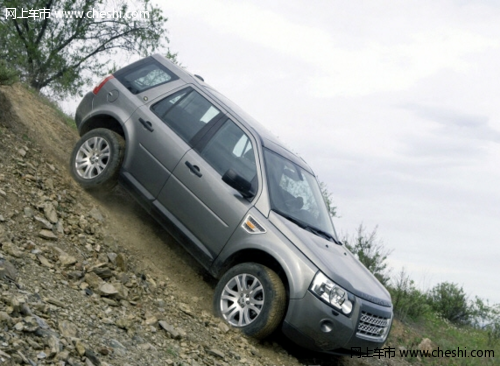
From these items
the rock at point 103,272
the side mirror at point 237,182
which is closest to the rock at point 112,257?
the rock at point 103,272

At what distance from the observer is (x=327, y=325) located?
6461mm

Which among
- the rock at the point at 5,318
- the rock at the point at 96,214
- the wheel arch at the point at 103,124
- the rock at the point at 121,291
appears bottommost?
the rock at the point at 5,318

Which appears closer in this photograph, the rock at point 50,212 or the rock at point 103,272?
the rock at point 103,272

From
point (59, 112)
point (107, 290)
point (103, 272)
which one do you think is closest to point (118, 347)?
point (107, 290)

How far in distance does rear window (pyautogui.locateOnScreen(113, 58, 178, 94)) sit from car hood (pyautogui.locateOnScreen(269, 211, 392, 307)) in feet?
8.78

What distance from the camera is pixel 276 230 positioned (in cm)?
684

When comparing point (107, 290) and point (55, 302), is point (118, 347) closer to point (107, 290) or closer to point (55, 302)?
point (55, 302)

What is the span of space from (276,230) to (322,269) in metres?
0.66

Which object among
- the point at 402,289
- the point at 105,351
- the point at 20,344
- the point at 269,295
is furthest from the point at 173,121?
the point at 402,289

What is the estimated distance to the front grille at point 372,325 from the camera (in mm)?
6727

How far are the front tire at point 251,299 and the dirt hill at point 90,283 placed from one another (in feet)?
0.52

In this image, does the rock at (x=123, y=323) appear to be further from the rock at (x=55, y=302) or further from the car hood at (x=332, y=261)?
the car hood at (x=332, y=261)

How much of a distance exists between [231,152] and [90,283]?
2429 mm

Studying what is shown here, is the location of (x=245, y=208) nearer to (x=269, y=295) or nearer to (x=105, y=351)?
(x=269, y=295)
